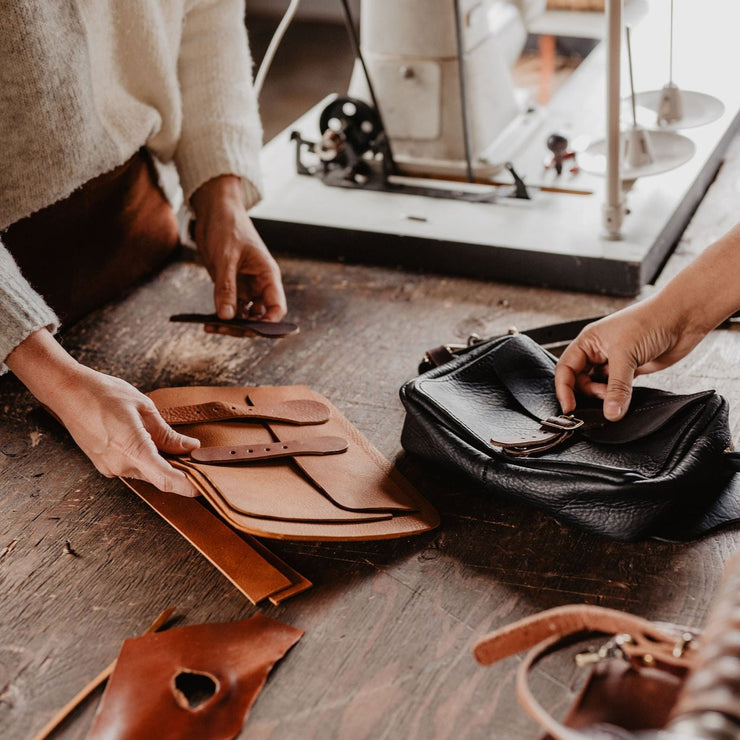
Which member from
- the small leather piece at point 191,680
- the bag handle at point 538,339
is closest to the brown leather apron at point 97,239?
the bag handle at point 538,339

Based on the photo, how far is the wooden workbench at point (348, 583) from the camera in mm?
805

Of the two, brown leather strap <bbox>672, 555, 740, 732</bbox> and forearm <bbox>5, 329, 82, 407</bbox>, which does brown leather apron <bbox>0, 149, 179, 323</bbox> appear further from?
brown leather strap <bbox>672, 555, 740, 732</bbox>

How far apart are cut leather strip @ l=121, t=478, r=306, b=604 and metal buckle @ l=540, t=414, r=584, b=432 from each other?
321 millimetres

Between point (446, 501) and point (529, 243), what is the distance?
612 millimetres

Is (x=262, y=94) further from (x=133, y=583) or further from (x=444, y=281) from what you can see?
(x=133, y=583)

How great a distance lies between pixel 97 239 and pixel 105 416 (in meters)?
0.51

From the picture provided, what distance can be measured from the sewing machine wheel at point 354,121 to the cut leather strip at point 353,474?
767mm

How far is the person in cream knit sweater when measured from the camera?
1.03m

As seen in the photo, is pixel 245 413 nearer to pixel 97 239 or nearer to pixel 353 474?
pixel 353 474

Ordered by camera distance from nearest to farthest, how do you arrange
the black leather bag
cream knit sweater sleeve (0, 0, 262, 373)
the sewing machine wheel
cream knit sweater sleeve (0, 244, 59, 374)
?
the black leather bag < cream knit sweater sleeve (0, 244, 59, 374) < cream knit sweater sleeve (0, 0, 262, 373) < the sewing machine wheel

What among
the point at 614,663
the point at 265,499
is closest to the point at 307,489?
the point at 265,499

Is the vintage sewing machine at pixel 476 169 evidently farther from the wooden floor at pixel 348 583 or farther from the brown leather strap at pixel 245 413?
the brown leather strap at pixel 245 413

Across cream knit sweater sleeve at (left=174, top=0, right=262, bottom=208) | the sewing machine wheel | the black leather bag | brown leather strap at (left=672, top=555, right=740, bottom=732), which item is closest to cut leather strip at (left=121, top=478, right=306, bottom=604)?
the black leather bag

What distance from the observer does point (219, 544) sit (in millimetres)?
976
